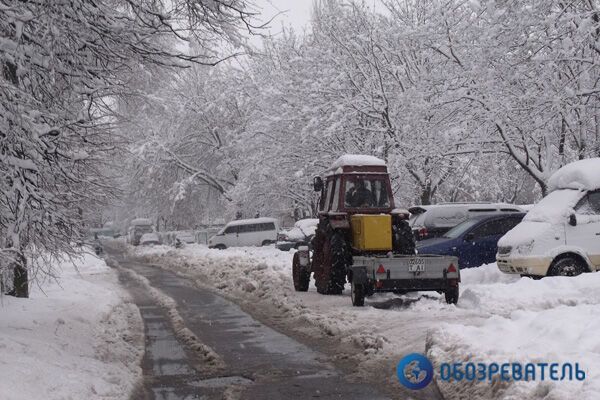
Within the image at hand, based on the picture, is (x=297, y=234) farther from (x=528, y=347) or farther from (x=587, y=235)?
(x=528, y=347)

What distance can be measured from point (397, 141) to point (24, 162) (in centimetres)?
1821

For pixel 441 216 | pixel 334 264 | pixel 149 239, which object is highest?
pixel 441 216

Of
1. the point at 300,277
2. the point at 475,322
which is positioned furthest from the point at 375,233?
the point at 475,322

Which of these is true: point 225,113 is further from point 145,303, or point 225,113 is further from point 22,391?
point 22,391

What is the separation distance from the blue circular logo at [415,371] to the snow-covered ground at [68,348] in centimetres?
282

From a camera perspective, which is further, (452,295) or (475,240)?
(475,240)

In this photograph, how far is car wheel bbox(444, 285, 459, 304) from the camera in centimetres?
1147

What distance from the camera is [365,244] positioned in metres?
12.6

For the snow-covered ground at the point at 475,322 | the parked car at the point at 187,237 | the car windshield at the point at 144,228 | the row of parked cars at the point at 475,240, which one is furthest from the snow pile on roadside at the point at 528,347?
the car windshield at the point at 144,228

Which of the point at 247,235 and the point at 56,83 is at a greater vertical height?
the point at 56,83

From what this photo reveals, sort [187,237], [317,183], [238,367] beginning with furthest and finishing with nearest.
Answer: [187,237], [317,183], [238,367]

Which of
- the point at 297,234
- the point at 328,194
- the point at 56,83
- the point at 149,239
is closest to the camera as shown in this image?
the point at 56,83

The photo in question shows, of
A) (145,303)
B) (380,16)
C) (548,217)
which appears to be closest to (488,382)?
(548,217)

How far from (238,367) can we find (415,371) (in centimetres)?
209
